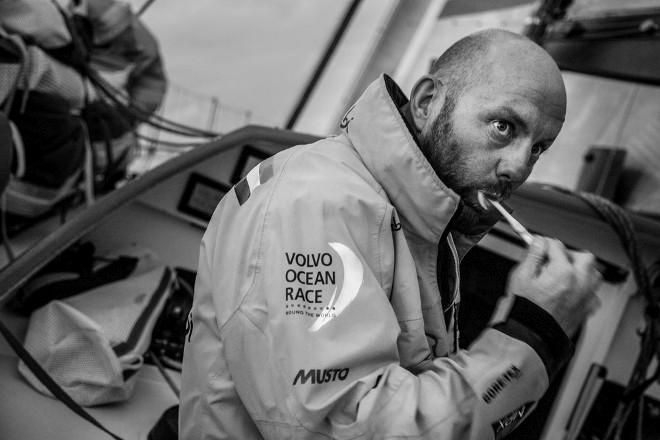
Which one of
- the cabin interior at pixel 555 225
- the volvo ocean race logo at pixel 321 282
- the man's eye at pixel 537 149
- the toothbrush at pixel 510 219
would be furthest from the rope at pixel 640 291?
the volvo ocean race logo at pixel 321 282

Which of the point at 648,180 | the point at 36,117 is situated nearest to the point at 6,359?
the point at 36,117

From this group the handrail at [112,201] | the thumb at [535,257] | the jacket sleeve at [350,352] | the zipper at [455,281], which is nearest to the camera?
the jacket sleeve at [350,352]

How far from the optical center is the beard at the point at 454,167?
1008 millimetres

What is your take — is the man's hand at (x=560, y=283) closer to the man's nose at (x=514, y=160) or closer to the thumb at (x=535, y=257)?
the thumb at (x=535, y=257)

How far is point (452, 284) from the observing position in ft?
3.79

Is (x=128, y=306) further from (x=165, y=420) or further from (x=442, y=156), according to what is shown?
(x=442, y=156)

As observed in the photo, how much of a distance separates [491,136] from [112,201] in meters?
1.18

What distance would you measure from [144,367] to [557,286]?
56.9 inches

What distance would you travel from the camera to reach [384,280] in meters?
0.89

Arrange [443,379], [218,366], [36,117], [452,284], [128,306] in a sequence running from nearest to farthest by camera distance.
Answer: [443,379]
[218,366]
[452,284]
[128,306]
[36,117]

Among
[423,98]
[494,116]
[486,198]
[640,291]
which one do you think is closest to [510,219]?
[486,198]

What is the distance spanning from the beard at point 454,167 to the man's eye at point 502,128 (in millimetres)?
61

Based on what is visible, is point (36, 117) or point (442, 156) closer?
point (442, 156)

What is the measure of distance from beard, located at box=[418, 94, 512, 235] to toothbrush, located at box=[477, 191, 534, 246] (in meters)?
0.02
